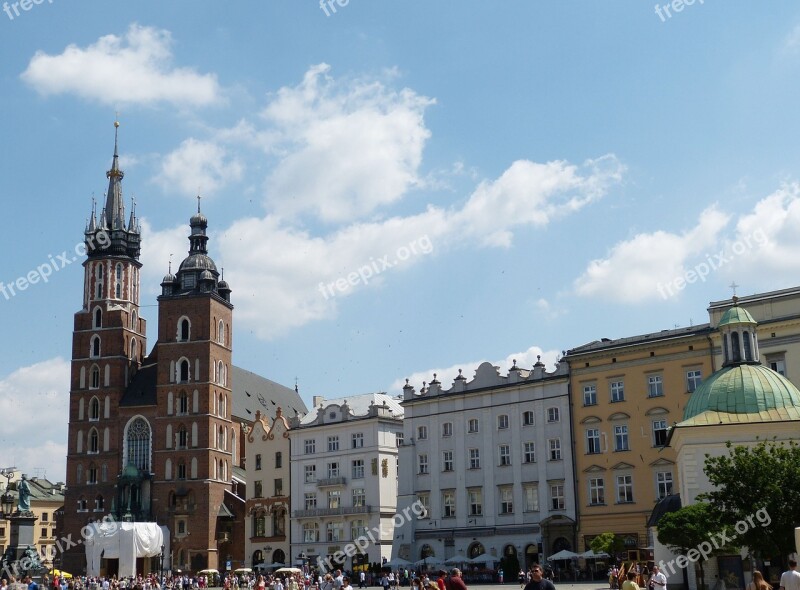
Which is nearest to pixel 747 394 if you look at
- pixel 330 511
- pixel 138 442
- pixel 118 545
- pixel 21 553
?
pixel 21 553

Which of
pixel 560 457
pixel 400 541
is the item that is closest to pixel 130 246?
pixel 400 541

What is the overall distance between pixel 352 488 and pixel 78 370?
112 feet

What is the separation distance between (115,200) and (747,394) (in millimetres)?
74470

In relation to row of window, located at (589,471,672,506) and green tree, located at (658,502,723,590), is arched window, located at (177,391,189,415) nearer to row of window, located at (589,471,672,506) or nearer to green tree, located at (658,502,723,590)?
row of window, located at (589,471,672,506)

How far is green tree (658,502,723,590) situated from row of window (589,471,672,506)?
18.3 meters

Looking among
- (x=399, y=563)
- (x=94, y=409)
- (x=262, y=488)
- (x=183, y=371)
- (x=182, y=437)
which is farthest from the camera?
(x=94, y=409)

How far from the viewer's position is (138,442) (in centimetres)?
8938

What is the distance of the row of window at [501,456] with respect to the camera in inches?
2335

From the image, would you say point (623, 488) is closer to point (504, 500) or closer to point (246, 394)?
point (504, 500)

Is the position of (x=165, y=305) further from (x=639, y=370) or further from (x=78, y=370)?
(x=639, y=370)

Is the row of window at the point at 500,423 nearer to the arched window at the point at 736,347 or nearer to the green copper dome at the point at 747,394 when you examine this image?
the arched window at the point at 736,347

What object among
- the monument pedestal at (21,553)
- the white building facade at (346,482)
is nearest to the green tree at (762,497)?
the monument pedestal at (21,553)

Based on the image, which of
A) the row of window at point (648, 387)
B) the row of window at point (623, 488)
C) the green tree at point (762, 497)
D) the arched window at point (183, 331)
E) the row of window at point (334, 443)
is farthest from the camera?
the arched window at point (183, 331)

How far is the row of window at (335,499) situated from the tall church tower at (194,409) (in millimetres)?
12912
